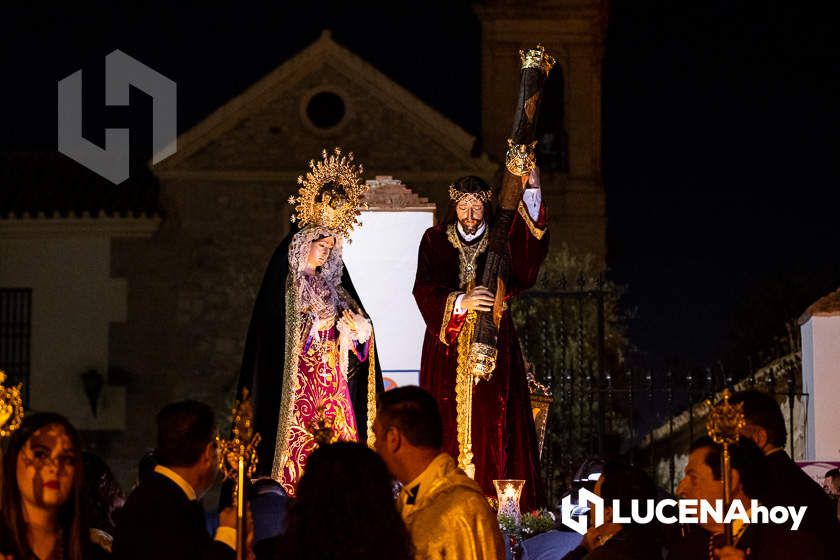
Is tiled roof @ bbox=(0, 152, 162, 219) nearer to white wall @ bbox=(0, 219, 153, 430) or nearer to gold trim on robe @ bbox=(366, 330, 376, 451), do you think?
white wall @ bbox=(0, 219, 153, 430)

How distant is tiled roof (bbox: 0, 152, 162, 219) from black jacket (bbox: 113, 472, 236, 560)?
64.2 feet

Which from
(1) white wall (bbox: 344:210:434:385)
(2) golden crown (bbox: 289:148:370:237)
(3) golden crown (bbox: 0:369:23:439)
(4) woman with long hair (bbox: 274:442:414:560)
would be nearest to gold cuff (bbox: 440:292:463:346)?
(2) golden crown (bbox: 289:148:370:237)

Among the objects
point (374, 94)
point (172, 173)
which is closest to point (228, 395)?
point (172, 173)

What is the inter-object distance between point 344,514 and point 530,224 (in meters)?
4.97

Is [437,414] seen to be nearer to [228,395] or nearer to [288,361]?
[288,361]

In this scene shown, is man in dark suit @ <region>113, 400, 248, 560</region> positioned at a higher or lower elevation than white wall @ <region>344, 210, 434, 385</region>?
lower

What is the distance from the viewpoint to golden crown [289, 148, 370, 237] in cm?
908

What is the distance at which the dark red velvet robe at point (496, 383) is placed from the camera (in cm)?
880

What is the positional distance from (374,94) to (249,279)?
338 centimetres

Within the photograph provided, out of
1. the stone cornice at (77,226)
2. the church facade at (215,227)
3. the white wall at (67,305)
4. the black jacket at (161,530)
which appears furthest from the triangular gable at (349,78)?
the black jacket at (161,530)

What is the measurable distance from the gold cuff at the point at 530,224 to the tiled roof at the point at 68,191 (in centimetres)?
1609

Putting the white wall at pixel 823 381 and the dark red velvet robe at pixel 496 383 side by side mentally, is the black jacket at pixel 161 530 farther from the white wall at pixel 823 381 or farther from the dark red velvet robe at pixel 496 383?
the white wall at pixel 823 381

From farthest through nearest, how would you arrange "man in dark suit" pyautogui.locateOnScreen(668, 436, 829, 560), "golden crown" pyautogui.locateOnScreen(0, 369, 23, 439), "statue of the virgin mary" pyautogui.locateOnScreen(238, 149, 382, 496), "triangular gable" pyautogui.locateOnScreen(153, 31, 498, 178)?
"triangular gable" pyautogui.locateOnScreen(153, 31, 498, 178) → "statue of the virgin mary" pyautogui.locateOnScreen(238, 149, 382, 496) → "man in dark suit" pyautogui.locateOnScreen(668, 436, 829, 560) → "golden crown" pyautogui.locateOnScreen(0, 369, 23, 439)

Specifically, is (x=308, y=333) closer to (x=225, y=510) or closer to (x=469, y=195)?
(x=469, y=195)
